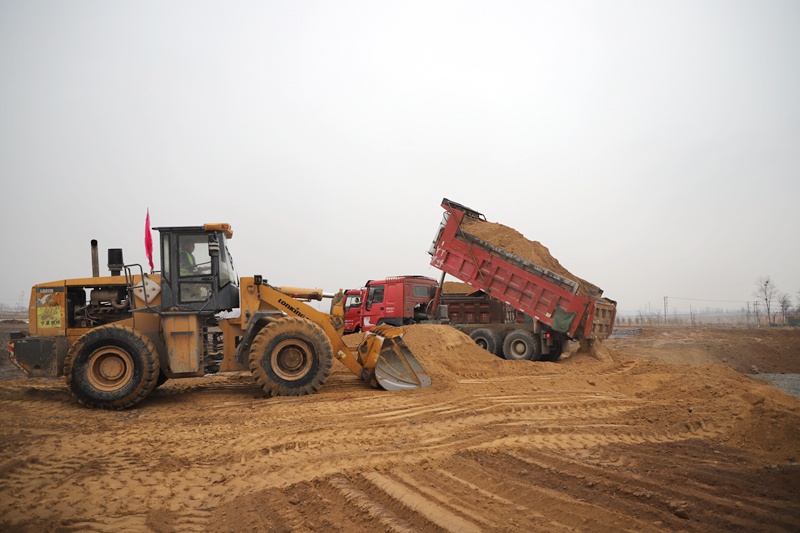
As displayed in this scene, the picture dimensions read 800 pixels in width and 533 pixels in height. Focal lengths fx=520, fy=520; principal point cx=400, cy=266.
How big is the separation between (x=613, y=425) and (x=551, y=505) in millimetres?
3234

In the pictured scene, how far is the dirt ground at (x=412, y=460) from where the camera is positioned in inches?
161

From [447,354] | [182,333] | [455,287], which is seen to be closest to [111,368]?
[182,333]

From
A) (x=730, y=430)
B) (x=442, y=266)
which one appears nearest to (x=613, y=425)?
(x=730, y=430)

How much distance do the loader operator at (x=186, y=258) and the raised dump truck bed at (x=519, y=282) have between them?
313 inches

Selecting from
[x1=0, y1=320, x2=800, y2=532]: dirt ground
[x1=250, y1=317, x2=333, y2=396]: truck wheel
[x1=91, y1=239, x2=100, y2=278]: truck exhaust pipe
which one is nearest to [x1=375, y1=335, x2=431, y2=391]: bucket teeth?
[x1=0, y1=320, x2=800, y2=532]: dirt ground

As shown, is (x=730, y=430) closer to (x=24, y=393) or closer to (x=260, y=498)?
(x=260, y=498)

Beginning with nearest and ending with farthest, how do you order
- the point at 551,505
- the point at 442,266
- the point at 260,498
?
the point at 551,505 < the point at 260,498 < the point at 442,266

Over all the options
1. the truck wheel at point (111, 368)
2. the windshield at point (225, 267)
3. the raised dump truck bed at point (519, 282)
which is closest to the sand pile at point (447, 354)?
the raised dump truck bed at point (519, 282)

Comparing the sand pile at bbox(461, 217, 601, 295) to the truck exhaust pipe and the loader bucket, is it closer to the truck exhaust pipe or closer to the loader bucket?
the loader bucket

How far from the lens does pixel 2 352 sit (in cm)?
1653

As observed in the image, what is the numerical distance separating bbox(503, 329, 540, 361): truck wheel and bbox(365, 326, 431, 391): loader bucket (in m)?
6.12

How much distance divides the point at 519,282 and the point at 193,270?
341 inches

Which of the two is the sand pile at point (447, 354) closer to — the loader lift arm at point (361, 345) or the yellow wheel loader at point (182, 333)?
the loader lift arm at point (361, 345)

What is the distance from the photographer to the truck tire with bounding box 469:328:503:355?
51.4 ft
